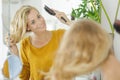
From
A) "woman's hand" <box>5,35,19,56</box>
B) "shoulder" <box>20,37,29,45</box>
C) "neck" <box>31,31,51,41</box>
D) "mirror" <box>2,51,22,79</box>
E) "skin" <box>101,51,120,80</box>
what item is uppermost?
"skin" <box>101,51,120,80</box>

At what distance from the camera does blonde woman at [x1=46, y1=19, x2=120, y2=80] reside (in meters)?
0.85

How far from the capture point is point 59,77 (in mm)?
877

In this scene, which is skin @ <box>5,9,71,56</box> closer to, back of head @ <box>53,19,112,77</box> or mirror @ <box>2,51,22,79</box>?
mirror @ <box>2,51,22,79</box>

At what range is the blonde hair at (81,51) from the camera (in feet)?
2.79

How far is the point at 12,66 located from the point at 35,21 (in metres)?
0.27

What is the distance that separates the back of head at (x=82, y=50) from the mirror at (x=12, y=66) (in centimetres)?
49

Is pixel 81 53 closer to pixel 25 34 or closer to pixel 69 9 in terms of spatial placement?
pixel 25 34

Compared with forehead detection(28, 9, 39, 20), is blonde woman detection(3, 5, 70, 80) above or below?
below

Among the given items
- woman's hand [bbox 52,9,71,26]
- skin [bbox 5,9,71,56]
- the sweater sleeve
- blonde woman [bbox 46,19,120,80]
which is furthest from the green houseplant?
blonde woman [bbox 46,19,120,80]

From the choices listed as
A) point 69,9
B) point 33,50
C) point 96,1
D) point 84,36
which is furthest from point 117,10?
point 84,36

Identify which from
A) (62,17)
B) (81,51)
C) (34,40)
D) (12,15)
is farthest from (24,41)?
(81,51)

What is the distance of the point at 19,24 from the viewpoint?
1250 mm

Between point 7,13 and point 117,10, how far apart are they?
2.44ft

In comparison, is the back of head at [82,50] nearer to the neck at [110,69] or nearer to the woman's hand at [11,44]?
the neck at [110,69]
